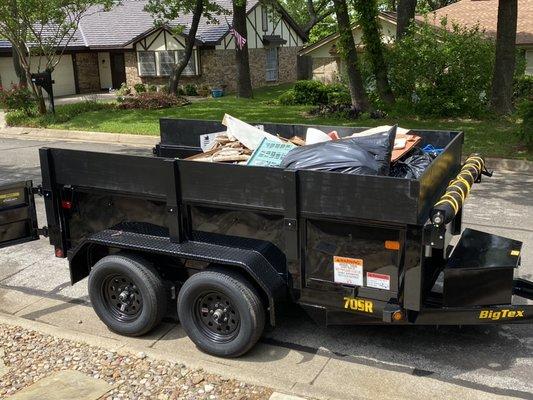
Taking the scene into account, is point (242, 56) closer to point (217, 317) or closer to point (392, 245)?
point (217, 317)

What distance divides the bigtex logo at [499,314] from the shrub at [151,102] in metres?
18.6

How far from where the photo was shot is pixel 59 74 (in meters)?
32.5

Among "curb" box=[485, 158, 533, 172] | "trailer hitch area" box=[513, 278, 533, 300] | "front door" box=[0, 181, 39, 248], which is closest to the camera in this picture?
"trailer hitch area" box=[513, 278, 533, 300]

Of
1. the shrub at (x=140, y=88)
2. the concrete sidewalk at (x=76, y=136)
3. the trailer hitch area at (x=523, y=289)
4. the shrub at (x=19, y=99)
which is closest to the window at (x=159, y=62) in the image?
the shrub at (x=140, y=88)

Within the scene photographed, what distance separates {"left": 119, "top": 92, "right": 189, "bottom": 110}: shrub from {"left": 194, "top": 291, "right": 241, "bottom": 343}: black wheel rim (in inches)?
696

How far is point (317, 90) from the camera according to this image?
22906 millimetres

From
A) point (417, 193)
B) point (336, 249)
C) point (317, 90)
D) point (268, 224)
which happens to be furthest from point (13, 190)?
point (317, 90)

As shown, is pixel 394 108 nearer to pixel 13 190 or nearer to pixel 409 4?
pixel 409 4

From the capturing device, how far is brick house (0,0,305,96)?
30.7 meters

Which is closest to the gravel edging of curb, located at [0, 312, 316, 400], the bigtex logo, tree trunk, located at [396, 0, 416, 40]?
curb, located at [0, 312, 316, 400]

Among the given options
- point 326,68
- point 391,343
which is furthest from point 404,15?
point 391,343

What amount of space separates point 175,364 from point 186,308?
0.42 meters

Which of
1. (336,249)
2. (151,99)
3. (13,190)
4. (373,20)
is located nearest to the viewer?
(336,249)

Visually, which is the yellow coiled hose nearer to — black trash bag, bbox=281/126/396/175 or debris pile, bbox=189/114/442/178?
debris pile, bbox=189/114/442/178
